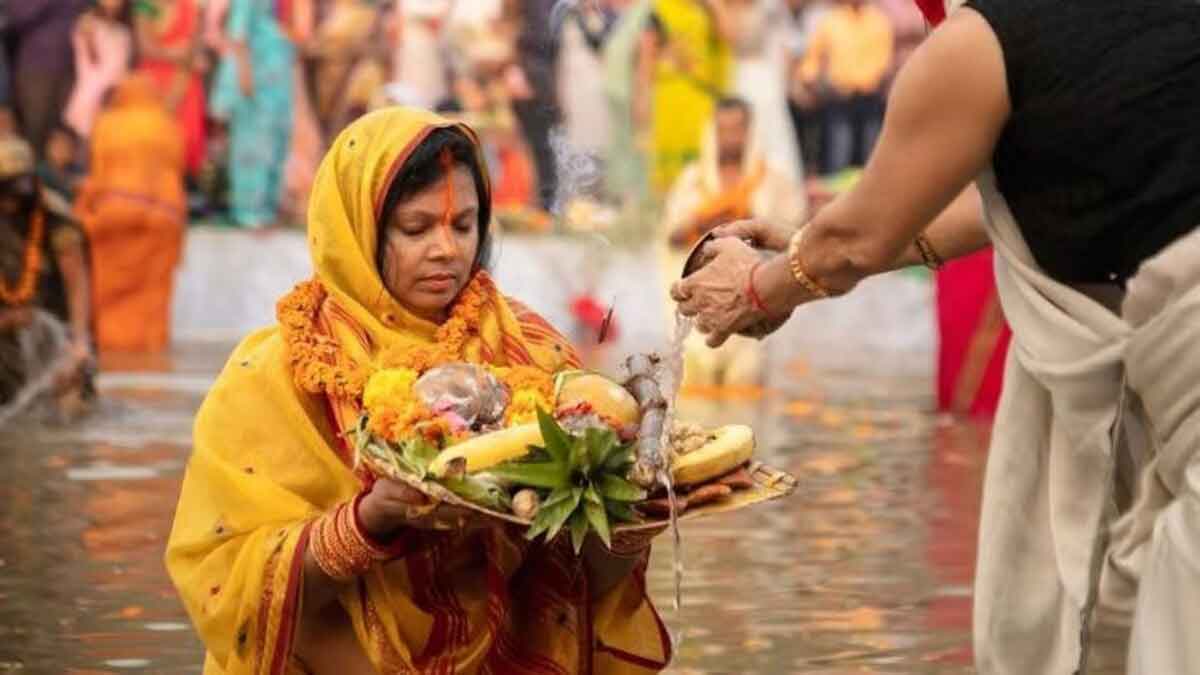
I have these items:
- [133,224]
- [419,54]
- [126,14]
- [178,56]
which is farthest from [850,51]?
[133,224]

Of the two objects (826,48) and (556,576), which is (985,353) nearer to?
(826,48)

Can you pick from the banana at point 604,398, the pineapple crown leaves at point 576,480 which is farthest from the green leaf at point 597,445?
the banana at point 604,398

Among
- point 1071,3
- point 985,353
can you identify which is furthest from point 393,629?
point 985,353

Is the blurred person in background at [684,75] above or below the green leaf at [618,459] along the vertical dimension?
below

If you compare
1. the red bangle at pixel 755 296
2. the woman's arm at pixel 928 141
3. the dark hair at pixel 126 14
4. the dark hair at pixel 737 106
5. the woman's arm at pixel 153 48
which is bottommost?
the woman's arm at pixel 153 48

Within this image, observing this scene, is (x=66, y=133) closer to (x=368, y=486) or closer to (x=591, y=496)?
(x=368, y=486)

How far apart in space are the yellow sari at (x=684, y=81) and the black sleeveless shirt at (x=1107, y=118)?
1774 centimetres

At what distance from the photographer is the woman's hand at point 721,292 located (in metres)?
5.14

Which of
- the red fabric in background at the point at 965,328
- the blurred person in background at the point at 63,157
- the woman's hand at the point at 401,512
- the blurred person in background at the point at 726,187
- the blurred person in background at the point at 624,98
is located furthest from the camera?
the blurred person in background at the point at 624,98

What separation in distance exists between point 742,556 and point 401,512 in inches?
202

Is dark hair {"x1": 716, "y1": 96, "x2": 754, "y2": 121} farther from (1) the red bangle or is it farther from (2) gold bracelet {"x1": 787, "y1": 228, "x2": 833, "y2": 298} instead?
(2) gold bracelet {"x1": 787, "y1": 228, "x2": 833, "y2": 298}

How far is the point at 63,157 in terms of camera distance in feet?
80.0

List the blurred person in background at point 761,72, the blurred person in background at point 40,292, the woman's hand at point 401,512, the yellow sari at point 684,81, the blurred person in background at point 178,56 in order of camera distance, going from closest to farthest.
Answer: the woman's hand at point 401,512
the blurred person in background at point 40,292
the yellow sari at point 684,81
the blurred person in background at point 761,72
the blurred person in background at point 178,56

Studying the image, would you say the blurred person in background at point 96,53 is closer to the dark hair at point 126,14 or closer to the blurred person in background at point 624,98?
the dark hair at point 126,14
